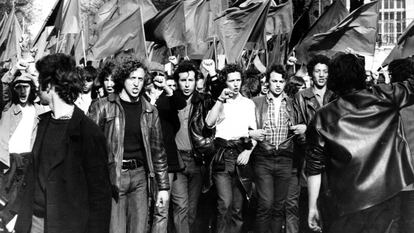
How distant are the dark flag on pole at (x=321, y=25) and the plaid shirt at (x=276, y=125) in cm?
333

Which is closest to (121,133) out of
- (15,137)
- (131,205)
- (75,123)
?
(131,205)

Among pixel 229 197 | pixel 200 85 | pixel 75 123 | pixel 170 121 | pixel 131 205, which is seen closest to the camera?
pixel 75 123

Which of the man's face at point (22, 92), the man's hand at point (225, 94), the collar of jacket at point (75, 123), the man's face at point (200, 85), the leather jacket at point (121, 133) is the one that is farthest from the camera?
the man's face at point (200, 85)

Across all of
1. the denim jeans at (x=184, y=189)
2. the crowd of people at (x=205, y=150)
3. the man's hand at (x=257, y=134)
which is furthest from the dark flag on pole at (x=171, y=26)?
the denim jeans at (x=184, y=189)

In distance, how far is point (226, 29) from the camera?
13.1 metres

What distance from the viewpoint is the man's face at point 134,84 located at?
7.27 m

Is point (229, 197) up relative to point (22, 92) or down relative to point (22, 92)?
down

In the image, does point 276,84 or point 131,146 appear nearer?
point 131,146

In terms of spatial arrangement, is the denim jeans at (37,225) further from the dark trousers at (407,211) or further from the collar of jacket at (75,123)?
the dark trousers at (407,211)

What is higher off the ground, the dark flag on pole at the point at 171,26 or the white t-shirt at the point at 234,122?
the dark flag on pole at the point at 171,26

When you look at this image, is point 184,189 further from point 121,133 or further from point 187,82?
point 121,133

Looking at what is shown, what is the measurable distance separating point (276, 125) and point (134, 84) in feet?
8.02

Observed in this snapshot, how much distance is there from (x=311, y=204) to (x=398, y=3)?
3711 cm

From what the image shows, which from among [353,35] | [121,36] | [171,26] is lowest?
[353,35]
